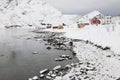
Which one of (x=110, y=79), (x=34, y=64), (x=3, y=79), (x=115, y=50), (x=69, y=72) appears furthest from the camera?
(x=115, y=50)

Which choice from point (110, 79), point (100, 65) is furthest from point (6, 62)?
point (110, 79)

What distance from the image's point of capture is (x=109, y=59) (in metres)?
23.5

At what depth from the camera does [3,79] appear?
58.3 feet

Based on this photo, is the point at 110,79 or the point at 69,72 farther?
the point at 69,72

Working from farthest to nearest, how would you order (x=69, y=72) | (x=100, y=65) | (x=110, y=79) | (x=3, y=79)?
(x=100, y=65) < (x=69, y=72) < (x=3, y=79) < (x=110, y=79)

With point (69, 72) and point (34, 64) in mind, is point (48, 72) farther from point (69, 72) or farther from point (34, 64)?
point (34, 64)

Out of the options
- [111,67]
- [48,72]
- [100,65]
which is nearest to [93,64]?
[100,65]

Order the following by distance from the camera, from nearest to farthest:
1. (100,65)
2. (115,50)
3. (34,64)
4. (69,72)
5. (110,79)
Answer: (110,79), (69,72), (100,65), (34,64), (115,50)

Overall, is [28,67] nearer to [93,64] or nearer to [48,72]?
[48,72]

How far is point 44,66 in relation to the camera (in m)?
22.2

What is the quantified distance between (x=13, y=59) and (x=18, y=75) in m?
8.01

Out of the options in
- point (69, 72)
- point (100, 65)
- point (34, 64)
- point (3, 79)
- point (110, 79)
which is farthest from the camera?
point (34, 64)

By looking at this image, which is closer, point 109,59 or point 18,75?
point 18,75

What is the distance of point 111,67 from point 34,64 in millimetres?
8339
